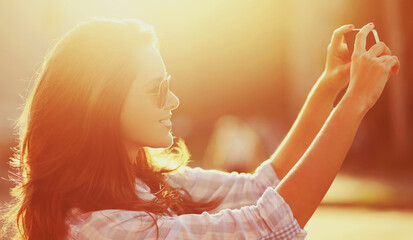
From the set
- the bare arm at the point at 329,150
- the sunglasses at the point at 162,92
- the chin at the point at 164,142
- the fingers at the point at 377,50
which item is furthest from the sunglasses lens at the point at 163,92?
the fingers at the point at 377,50

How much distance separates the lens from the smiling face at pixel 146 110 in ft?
7.22

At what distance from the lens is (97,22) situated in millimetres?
2271

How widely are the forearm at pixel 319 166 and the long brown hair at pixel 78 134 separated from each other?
0.45 m

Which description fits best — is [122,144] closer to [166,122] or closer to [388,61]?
[166,122]

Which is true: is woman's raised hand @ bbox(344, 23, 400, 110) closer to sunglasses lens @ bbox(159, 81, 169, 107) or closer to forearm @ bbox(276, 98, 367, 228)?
forearm @ bbox(276, 98, 367, 228)

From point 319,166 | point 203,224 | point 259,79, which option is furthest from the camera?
point 259,79

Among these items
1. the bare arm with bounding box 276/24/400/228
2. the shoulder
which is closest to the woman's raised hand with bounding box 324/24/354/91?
the bare arm with bounding box 276/24/400/228

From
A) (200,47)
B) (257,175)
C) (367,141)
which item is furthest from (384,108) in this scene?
(257,175)

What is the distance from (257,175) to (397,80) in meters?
20.0

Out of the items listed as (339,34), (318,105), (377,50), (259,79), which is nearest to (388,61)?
(377,50)

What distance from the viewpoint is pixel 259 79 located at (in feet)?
127

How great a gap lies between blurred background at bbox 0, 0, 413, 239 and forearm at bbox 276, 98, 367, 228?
696cm

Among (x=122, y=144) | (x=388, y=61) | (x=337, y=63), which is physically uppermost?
(x=388, y=61)

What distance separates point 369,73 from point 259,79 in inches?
1454
